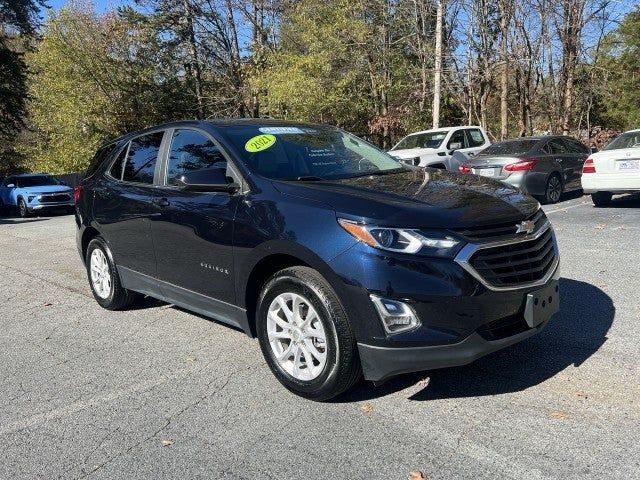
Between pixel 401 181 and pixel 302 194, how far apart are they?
797 mm

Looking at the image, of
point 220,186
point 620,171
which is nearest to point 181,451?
point 220,186

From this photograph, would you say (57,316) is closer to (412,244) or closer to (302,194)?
(302,194)

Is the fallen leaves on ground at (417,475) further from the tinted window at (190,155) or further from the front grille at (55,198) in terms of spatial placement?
the front grille at (55,198)

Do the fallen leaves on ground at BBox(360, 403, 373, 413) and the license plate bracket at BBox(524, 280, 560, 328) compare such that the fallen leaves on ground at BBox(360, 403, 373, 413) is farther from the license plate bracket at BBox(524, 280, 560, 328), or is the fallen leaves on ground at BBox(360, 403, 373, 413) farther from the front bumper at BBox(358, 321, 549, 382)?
the license plate bracket at BBox(524, 280, 560, 328)

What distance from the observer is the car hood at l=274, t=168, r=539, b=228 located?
126 inches

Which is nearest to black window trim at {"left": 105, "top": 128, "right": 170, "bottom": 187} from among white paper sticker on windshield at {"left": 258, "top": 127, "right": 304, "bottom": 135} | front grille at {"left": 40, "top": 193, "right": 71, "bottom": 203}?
white paper sticker on windshield at {"left": 258, "top": 127, "right": 304, "bottom": 135}

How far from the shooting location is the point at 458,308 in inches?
122

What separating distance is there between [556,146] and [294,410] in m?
11.2

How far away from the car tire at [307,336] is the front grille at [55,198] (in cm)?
1800

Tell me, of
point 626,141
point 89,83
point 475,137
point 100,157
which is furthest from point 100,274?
point 89,83

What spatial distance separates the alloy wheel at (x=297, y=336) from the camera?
3.46 m

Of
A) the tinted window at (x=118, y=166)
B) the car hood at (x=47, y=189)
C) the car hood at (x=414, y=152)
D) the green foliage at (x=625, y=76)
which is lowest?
the car hood at (x=47, y=189)

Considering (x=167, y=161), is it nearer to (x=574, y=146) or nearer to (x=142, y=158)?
(x=142, y=158)

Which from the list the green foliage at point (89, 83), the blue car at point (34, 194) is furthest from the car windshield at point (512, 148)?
the green foliage at point (89, 83)
